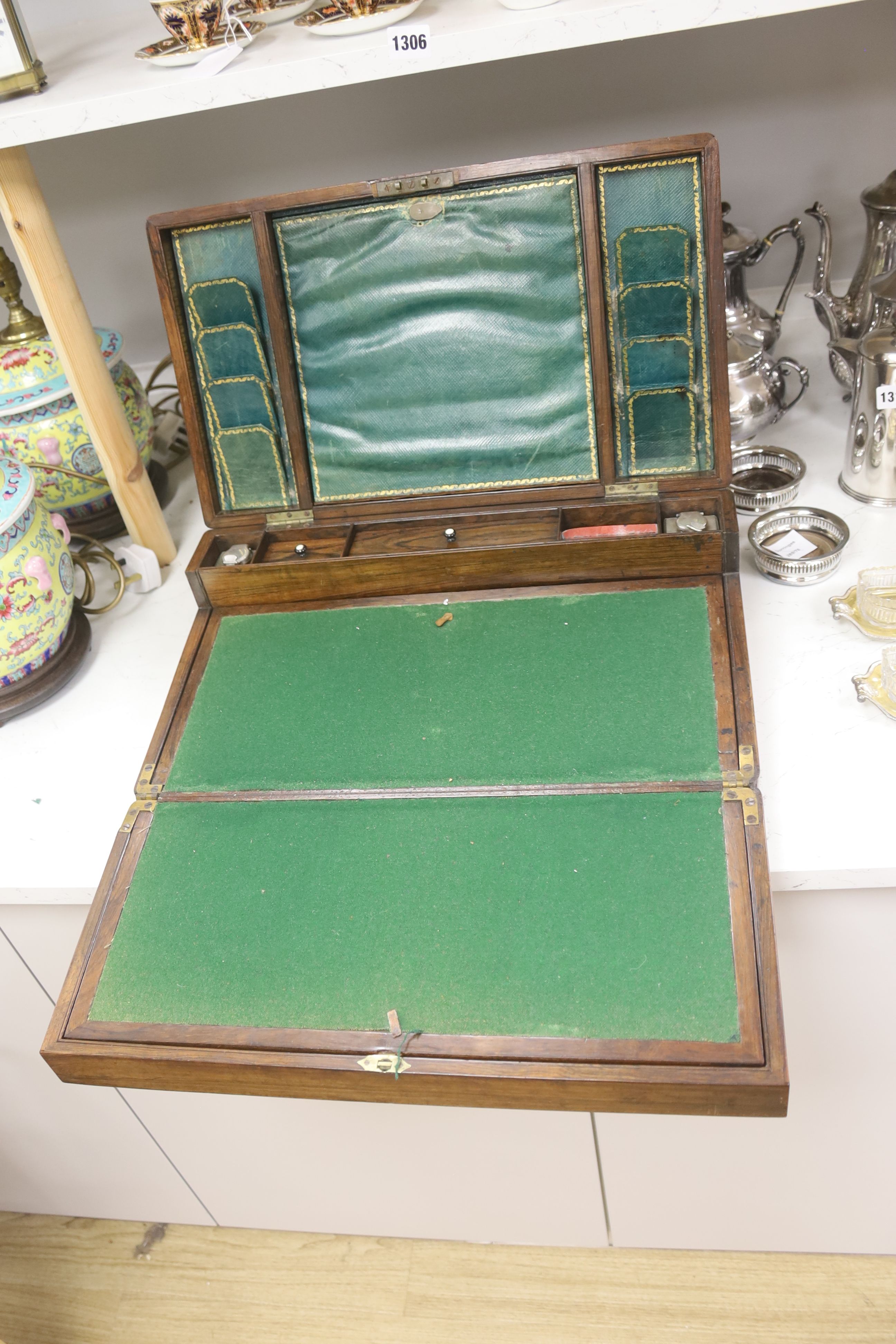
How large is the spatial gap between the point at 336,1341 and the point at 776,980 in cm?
104

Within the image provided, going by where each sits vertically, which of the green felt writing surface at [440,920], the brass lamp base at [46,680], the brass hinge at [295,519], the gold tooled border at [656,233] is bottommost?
the brass lamp base at [46,680]

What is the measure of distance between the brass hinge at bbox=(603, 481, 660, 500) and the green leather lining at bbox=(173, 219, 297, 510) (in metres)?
0.38

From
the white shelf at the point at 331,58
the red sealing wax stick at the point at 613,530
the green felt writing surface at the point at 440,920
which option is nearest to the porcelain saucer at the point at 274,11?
the white shelf at the point at 331,58

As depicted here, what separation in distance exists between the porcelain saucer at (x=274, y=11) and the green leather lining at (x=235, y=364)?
21 centimetres

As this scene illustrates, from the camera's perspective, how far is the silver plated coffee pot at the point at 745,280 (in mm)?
1435

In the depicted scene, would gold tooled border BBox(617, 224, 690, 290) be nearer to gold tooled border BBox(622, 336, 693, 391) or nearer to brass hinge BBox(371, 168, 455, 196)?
gold tooled border BBox(622, 336, 693, 391)

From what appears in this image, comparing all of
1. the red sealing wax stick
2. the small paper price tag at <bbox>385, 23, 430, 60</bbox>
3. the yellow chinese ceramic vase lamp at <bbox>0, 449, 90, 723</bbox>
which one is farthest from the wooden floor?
the small paper price tag at <bbox>385, 23, 430, 60</bbox>

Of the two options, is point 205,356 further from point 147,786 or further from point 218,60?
point 147,786

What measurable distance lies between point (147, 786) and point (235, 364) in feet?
1.67

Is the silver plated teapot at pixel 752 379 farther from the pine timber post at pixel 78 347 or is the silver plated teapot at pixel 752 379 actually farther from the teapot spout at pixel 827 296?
the pine timber post at pixel 78 347

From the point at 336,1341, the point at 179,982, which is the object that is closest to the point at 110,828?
the point at 179,982

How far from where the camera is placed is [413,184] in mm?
Result: 1181

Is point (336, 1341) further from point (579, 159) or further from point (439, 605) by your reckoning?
point (579, 159)

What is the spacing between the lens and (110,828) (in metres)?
1.21
